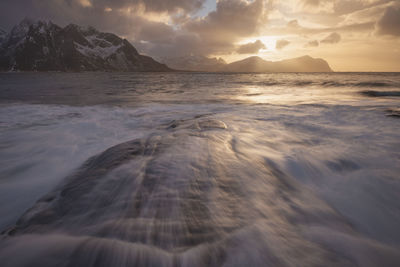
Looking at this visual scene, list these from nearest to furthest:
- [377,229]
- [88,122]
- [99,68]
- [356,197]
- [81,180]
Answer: [377,229] → [356,197] → [81,180] → [88,122] → [99,68]

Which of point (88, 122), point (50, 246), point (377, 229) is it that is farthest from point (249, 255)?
point (88, 122)

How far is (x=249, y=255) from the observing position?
1373 millimetres

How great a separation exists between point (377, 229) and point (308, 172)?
96 cm

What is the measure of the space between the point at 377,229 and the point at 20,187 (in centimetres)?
395

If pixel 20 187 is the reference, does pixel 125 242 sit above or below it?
above

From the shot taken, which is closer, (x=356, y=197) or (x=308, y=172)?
(x=356, y=197)

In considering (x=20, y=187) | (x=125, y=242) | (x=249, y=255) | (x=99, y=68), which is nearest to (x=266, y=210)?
(x=249, y=255)

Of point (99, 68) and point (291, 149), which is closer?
point (291, 149)

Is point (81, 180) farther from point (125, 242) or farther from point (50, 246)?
point (125, 242)

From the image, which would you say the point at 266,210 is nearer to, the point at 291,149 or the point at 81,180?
the point at 291,149

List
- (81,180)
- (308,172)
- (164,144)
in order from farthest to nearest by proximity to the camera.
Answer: (164,144) < (308,172) < (81,180)

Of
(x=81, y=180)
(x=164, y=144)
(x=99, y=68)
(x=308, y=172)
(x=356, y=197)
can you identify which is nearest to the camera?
(x=356, y=197)

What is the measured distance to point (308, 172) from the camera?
2584mm

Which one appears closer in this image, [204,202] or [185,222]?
[185,222]
